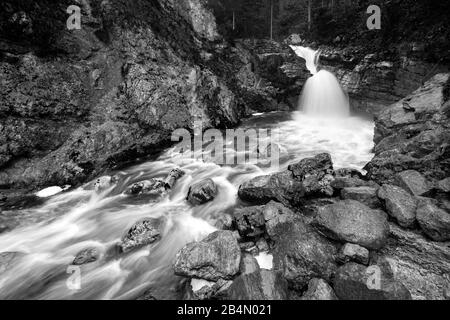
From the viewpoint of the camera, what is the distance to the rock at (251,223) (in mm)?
7156

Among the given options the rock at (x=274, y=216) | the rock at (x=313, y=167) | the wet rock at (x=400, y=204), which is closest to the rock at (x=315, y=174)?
the rock at (x=313, y=167)

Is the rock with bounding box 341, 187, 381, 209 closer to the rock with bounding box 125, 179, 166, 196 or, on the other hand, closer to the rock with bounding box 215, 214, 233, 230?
the rock with bounding box 215, 214, 233, 230

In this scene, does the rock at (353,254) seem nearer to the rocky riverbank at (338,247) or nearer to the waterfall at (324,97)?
the rocky riverbank at (338,247)

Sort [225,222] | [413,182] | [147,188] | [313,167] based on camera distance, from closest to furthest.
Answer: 1. [413,182]
2. [225,222]
3. [313,167]
4. [147,188]

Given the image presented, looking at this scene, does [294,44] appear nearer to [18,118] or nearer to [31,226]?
[18,118]

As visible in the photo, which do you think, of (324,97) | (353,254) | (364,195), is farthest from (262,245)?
(324,97)

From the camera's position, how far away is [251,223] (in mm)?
7242

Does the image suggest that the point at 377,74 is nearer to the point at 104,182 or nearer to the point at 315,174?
the point at 315,174

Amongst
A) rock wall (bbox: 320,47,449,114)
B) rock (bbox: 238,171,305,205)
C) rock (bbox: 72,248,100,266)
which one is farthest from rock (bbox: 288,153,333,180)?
rock wall (bbox: 320,47,449,114)

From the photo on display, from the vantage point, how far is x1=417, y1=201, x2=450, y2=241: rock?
586cm

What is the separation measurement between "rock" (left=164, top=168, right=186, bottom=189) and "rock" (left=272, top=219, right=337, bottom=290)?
5529 mm

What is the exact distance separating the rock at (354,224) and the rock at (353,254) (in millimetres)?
192

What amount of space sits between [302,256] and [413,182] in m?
4.23

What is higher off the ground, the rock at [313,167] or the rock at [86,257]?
the rock at [313,167]
